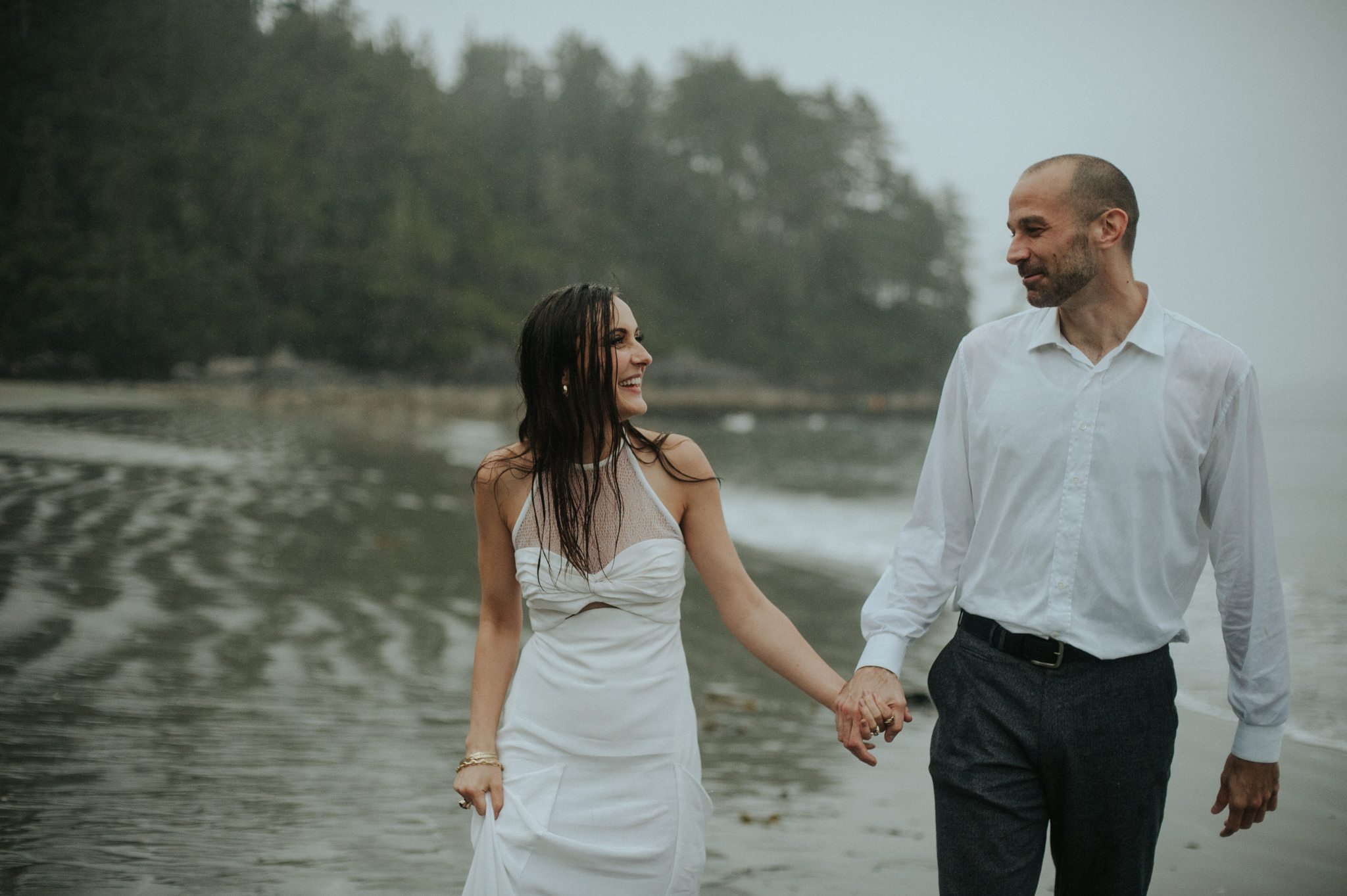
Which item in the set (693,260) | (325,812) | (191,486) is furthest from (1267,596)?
(693,260)

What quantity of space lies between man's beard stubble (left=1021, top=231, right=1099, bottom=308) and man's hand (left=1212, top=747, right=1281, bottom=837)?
1102 millimetres

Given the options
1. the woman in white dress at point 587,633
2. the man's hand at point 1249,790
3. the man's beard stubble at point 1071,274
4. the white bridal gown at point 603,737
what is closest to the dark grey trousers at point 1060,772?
the man's hand at point 1249,790

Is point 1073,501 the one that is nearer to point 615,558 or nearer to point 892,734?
point 892,734

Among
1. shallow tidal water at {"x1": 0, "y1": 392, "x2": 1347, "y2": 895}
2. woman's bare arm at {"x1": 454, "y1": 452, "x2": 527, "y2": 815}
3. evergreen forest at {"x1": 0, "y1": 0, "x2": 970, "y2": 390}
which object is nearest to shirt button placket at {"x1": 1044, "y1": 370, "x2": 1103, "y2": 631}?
woman's bare arm at {"x1": 454, "y1": 452, "x2": 527, "y2": 815}

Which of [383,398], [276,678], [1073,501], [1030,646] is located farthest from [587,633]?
[383,398]

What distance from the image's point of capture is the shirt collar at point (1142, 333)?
227cm

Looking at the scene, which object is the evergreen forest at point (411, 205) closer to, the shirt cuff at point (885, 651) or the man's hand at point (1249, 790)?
the shirt cuff at point (885, 651)

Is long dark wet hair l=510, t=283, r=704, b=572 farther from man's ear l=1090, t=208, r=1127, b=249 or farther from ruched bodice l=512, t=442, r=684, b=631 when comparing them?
man's ear l=1090, t=208, r=1127, b=249

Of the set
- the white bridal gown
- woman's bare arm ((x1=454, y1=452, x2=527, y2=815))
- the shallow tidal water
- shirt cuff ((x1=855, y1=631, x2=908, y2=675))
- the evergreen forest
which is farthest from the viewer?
the evergreen forest

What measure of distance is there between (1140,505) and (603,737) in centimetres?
127

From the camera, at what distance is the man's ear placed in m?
2.31

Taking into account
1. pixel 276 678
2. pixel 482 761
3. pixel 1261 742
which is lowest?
pixel 276 678

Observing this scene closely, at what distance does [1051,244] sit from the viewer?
2.30 metres

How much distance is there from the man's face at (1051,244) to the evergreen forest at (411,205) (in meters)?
30.8
